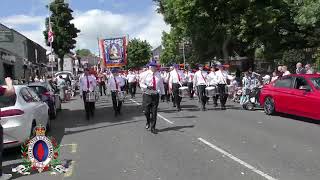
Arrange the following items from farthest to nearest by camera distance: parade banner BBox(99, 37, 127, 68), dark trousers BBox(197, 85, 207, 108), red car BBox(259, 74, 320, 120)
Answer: parade banner BBox(99, 37, 127, 68) → dark trousers BBox(197, 85, 207, 108) → red car BBox(259, 74, 320, 120)

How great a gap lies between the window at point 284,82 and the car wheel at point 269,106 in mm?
542

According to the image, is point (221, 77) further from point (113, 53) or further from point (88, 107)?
point (113, 53)

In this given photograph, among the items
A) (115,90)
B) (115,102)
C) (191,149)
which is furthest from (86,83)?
(191,149)

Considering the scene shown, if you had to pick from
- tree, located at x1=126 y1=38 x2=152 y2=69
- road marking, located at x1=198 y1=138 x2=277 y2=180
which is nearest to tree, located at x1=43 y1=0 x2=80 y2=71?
tree, located at x1=126 y1=38 x2=152 y2=69

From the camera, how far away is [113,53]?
35.6 meters

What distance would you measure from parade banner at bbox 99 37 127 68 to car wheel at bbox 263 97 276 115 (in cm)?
1891

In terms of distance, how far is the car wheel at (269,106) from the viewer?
16.9 m

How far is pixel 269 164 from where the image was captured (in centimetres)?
877

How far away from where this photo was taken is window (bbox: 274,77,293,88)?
1625cm

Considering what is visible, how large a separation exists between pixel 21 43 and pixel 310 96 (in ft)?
154

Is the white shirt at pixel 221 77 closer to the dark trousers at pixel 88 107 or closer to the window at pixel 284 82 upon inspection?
the window at pixel 284 82

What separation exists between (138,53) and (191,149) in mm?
93069

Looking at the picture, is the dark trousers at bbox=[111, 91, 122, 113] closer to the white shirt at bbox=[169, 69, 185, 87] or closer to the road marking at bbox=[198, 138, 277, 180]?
the white shirt at bbox=[169, 69, 185, 87]

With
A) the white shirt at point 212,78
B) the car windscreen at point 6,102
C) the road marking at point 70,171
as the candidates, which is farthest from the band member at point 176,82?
the road marking at point 70,171
